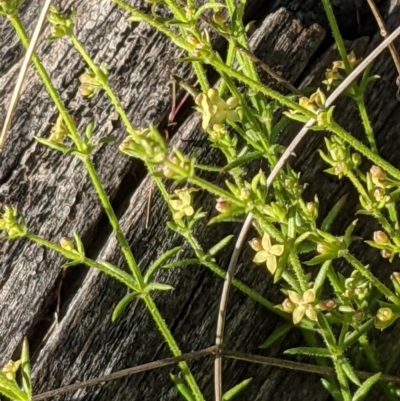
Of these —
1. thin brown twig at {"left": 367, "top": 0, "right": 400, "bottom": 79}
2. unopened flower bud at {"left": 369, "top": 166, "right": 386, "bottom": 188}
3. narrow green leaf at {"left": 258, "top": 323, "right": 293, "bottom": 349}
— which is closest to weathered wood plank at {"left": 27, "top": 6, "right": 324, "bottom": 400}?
narrow green leaf at {"left": 258, "top": 323, "right": 293, "bottom": 349}

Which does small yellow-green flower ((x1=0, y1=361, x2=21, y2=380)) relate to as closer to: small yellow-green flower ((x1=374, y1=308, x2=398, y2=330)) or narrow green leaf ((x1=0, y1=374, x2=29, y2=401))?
narrow green leaf ((x1=0, y1=374, x2=29, y2=401))

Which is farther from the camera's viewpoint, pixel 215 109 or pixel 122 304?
pixel 122 304

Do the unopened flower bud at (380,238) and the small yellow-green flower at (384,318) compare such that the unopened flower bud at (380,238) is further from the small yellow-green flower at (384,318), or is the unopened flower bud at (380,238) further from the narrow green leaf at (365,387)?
the narrow green leaf at (365,387)

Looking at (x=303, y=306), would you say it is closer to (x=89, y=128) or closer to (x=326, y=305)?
(x=326, y=305)

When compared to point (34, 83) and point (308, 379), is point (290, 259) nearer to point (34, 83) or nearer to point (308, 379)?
point (308, 379)

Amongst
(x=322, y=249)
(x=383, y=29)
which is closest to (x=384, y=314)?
(x=322, y=249)

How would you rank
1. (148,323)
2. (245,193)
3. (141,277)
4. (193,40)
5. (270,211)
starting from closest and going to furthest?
1. (245,193)
2. (193,40)
3. (270,211)
4. (141,277)
5. (148,323)

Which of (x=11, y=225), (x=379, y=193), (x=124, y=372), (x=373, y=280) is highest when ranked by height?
(x=379, y=193)

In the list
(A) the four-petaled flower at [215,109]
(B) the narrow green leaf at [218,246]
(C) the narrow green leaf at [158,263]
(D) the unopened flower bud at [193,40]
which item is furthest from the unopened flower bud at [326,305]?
(D) the unopened flower bud at [193,40]
